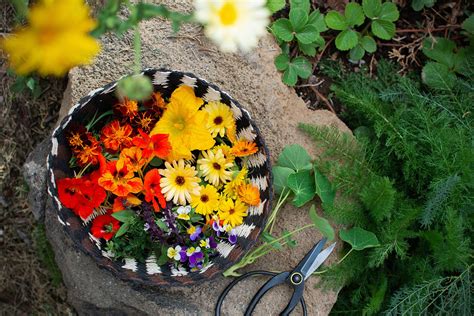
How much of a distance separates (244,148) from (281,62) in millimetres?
360

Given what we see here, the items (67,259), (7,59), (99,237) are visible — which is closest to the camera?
(99,237)

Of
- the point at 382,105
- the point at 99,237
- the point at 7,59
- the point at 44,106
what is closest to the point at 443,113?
the point at 382,105

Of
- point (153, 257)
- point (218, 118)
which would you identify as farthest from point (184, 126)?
point (153, 257)

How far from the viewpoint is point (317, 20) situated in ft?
5.41

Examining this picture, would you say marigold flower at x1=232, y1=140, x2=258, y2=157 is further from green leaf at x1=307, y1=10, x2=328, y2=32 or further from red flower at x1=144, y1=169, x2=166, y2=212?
green leaf at x1=307, y1=10, x2=328, y2=32

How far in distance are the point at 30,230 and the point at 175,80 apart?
2.52 feet

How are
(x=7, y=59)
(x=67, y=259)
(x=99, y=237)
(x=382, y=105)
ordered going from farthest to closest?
(x=7, y=59) → (x=382, y=105) → (x=67, y=259) → (x=99, y=237)

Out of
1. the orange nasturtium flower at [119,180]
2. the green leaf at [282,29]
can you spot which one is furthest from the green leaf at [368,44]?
the orange nasturtium flower at [119,180]

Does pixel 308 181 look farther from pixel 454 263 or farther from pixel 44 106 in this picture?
pixel 44 106

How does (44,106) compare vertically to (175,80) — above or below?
below

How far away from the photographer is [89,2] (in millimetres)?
1546

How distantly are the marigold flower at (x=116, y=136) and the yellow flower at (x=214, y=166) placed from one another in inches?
6.4

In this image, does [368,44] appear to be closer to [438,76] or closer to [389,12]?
[389,12]

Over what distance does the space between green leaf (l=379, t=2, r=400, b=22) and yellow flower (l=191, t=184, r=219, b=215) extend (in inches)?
28.0
